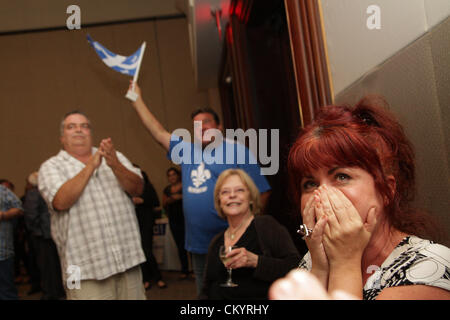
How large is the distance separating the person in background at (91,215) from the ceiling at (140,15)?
47 cm

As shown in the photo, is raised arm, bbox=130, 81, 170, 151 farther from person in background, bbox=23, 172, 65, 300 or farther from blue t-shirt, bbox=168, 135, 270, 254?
person in background, bbox=23, 172, 65, 300

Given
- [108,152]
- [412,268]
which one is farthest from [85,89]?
[412,268]

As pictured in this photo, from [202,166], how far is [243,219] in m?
0.38

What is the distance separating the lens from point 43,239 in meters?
3.32

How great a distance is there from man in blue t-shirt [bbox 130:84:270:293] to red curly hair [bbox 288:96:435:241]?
1112 mm

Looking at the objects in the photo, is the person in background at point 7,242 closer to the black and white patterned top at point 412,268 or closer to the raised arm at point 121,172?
the raised arm at point 121,172

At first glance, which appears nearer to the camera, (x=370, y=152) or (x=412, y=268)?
(x=412, y=268)

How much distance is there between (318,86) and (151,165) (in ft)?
5.79

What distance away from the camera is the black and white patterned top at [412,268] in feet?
A: 1.86

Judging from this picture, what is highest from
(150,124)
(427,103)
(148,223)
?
(150,124)

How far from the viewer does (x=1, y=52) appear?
2.72m

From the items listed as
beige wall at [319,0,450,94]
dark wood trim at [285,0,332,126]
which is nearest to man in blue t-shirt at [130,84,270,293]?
dark wood trim at [285,0,332,126]

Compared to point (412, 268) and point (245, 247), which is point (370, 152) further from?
point (245, 247)
